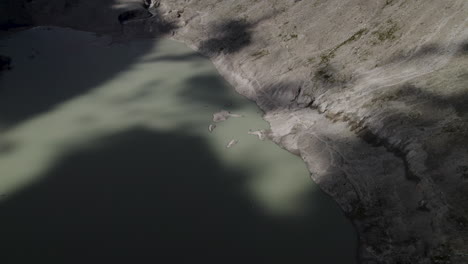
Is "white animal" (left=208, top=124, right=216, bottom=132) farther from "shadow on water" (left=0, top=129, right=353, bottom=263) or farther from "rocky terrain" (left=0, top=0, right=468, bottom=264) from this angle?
"rocky terrain" (left=0, top=0, right=468, bottom=264)

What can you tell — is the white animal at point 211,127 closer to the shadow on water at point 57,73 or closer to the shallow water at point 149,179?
the shallow water at point 149,179

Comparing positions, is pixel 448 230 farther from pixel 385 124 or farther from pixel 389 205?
pixel 385 124

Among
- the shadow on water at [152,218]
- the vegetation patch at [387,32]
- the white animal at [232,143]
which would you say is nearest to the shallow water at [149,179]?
the shadow on water at [152,218]

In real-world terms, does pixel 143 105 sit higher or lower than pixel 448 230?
higher

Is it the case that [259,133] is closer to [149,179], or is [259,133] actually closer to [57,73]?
[149,179]

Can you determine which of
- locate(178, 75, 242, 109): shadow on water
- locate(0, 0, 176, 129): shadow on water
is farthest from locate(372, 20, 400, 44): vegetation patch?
locate(0, 0, 176, 129): shadow on water

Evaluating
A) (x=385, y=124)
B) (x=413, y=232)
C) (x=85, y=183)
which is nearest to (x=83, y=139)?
(x=85, y=183)
